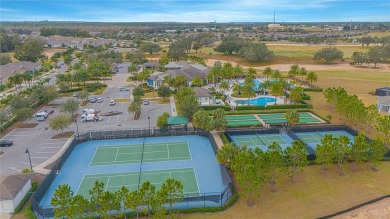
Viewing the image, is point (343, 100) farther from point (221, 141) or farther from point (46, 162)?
point (46, 162)

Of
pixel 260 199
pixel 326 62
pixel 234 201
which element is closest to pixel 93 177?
pixel 234 201

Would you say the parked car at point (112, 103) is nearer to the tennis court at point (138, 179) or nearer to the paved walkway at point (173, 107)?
the paved walkway at point (173, 107)

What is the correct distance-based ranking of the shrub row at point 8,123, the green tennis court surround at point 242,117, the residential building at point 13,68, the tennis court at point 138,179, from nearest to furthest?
1. the tennis court at point 138,179
2. the shrub row at point 8,123
3. the green tennis court surround at point 242,117
4. the residential building at point 13,68

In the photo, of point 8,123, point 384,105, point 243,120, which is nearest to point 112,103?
point 8,123

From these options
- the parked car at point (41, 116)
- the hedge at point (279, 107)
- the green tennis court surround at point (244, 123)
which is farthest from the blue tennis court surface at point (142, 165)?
the hedge at point (279, 107)

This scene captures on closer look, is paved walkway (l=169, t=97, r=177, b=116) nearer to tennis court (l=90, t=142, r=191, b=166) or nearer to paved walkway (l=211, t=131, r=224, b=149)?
paved walkway (l=211, t=131, r=224, b=149)
